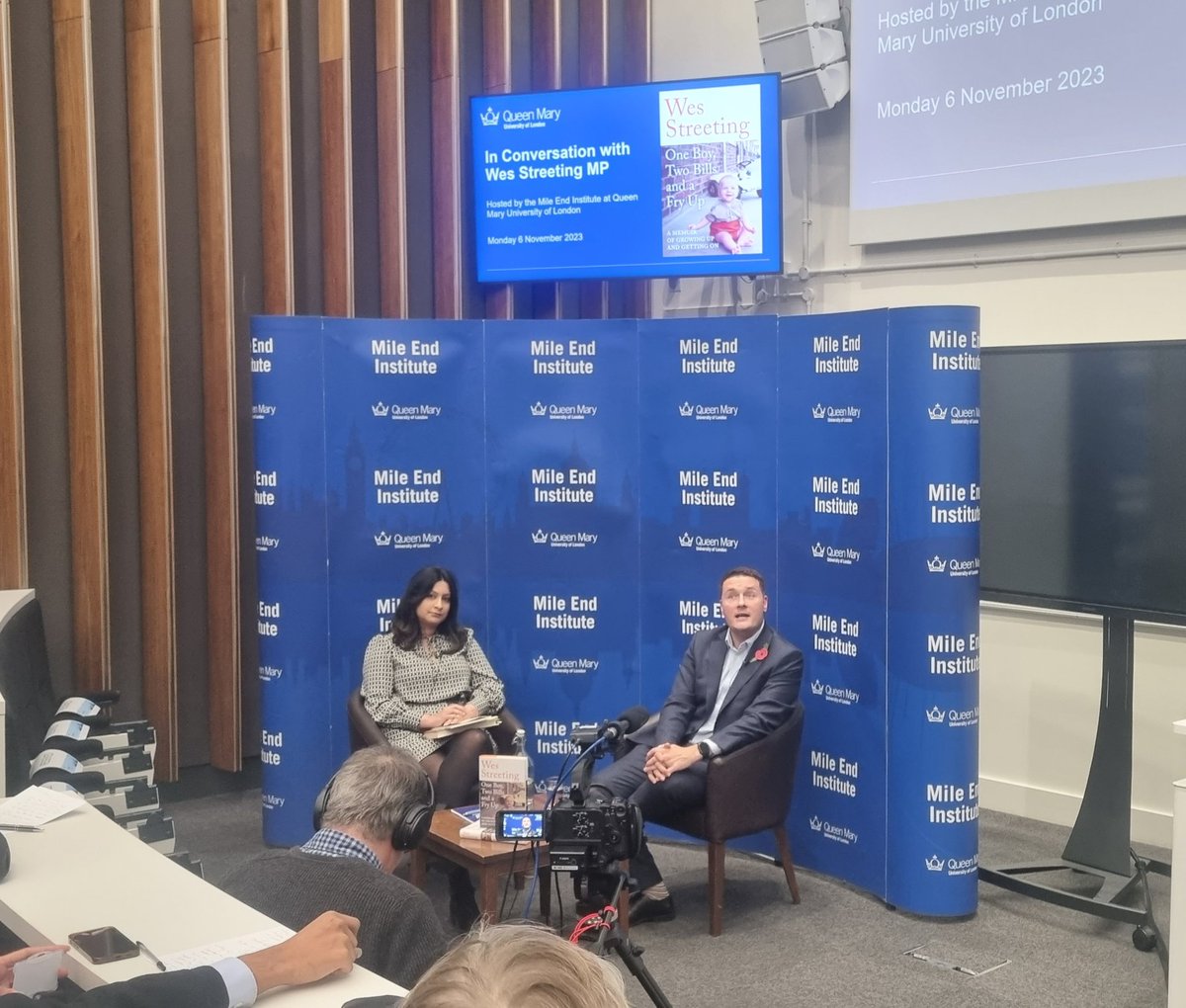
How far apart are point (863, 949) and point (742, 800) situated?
61 cm

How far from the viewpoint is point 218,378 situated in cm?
591

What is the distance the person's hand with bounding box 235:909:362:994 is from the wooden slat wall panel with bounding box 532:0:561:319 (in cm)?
509

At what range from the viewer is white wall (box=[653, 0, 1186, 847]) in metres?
5.18

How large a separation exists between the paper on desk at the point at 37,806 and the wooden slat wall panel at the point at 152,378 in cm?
269

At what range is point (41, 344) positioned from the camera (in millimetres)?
5531

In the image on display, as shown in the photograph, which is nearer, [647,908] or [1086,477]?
[1086,477]

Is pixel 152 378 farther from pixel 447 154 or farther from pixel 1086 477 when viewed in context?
pixel 1086 477

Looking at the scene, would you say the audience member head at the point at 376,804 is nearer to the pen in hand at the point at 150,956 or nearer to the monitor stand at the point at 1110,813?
the pen in hand at the point at 150,956

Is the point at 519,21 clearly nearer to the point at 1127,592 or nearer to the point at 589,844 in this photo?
the point at 1127,592

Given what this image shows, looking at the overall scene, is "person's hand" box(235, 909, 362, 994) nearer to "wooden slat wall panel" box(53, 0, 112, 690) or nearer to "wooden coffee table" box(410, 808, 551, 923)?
"wooden coffee table" box(410, 808, 551, 923)

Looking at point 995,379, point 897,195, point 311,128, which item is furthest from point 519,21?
point 995,379

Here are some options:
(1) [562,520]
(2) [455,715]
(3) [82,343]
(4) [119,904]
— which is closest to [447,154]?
(3) [82,343]

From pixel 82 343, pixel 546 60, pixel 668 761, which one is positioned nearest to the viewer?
pixel 668 761

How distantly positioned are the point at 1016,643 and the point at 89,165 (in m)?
4.40
